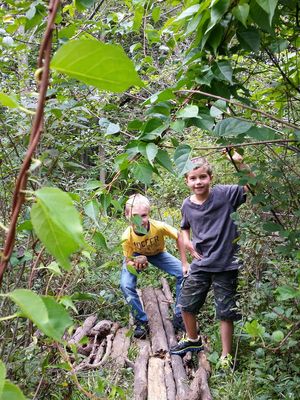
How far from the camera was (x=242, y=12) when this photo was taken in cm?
117

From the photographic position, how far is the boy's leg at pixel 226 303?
140 inches

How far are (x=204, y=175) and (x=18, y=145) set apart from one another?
1.71m

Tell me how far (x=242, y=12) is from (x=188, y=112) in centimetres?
30

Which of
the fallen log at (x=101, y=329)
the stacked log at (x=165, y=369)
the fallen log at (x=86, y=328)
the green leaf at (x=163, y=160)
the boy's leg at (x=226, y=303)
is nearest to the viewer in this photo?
the green leaf at (x=163, y=160)

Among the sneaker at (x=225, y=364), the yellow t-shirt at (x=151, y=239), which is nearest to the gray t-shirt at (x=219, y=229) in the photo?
the sneaker at (x=225, y=364)

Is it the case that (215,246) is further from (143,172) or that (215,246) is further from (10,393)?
(10,393)

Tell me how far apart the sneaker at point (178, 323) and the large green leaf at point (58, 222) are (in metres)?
4.34

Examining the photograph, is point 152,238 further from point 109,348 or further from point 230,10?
point 230,10

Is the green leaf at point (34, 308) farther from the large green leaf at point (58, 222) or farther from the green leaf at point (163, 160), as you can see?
the green leaf at point (163, 160)

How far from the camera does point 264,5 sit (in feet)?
3.73

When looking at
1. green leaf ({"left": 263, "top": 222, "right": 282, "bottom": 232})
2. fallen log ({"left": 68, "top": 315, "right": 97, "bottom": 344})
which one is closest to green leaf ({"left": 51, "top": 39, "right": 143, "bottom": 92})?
green leaf ({"left": 263, "top": 222, "right": 282, "bottom": 232})

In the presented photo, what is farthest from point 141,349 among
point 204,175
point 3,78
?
point 3,78

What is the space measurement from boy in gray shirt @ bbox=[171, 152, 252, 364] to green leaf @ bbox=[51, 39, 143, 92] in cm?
301

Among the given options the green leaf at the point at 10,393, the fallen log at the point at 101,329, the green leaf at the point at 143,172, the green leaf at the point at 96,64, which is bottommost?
the fallen log at the point at 101,329
